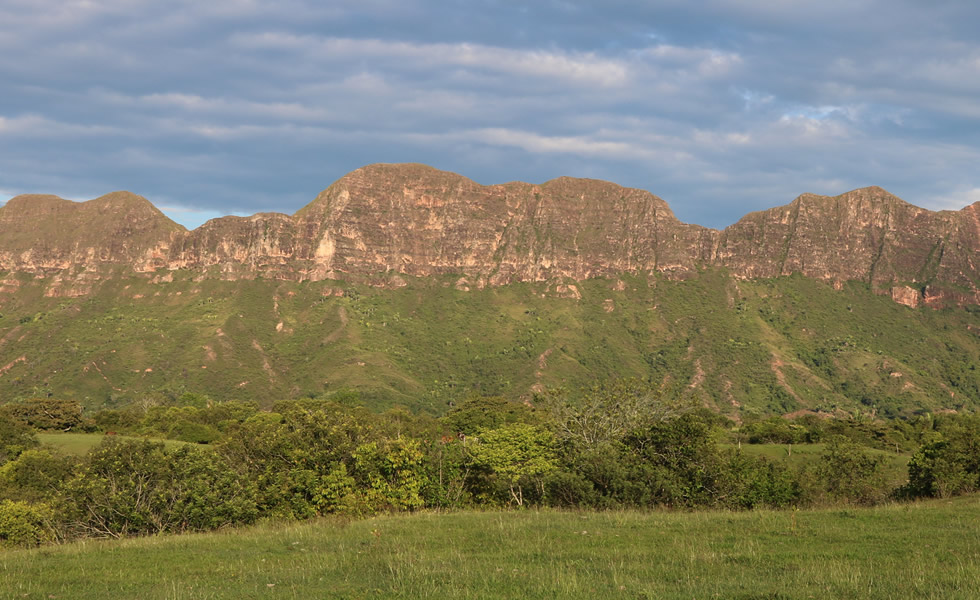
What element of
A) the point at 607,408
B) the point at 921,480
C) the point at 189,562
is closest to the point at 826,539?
the point at 189,562

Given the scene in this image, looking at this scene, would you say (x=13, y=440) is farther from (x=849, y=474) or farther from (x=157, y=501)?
(x=849, y=474)

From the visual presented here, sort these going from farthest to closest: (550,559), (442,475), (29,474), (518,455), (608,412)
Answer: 1. (29,474)
2. (608,412)
3. (518,455)
4. (442,475)
5. (550,559)

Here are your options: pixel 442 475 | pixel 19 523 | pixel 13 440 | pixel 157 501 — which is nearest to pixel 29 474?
A: pixel 13 440

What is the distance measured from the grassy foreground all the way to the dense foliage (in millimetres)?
6570

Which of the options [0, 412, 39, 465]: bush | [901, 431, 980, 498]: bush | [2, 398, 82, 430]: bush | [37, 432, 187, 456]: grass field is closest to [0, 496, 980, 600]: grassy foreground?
[901, 431, 980, 498]: bush

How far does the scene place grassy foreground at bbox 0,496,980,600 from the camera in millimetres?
15000

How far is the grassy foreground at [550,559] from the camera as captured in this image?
49.2 feet

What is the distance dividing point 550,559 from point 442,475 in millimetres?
19817

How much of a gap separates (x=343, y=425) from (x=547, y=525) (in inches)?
725

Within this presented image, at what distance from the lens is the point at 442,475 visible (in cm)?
3769

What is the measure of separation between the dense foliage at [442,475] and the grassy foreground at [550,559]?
21.6ft

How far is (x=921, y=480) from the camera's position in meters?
40.6

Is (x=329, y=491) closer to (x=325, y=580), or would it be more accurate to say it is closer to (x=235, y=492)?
(x=235, y=492)

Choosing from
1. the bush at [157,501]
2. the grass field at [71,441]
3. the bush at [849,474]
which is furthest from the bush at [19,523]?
the bush at [849,474]
